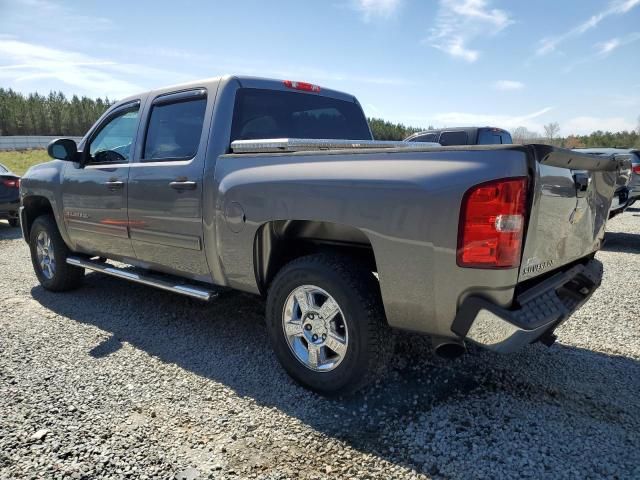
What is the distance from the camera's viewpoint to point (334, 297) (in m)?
2.57

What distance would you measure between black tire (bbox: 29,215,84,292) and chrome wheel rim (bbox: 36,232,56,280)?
3 cm

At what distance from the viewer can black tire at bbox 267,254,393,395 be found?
2498 millimetres

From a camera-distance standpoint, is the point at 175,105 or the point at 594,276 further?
the point at 175,105

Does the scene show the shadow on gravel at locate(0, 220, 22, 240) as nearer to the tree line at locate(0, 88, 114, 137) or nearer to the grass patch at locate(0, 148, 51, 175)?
the grass patch at locate(0, 148, 51, 175)

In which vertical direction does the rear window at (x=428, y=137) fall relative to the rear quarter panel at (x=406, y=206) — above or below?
above

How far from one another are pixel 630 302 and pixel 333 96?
3.45 meters

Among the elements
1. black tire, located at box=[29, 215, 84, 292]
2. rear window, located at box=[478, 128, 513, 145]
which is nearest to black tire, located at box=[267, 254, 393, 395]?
black tire, located at box=[29, 215, 84, 292]

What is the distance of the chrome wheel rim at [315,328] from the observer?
2.64 m

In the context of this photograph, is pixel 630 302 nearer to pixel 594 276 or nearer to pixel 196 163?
pixel 594 276

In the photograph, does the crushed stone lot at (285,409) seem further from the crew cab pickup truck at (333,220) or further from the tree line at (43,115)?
the tree line at (43,115)

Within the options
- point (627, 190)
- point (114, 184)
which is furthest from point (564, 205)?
point (627, 190)

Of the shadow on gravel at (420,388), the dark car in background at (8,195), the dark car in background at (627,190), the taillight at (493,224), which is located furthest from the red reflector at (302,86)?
the dark car in background at (8,195)

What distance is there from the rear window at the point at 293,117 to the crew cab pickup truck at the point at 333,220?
1cm

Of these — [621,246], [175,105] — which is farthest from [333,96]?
Answer: [621,246]
